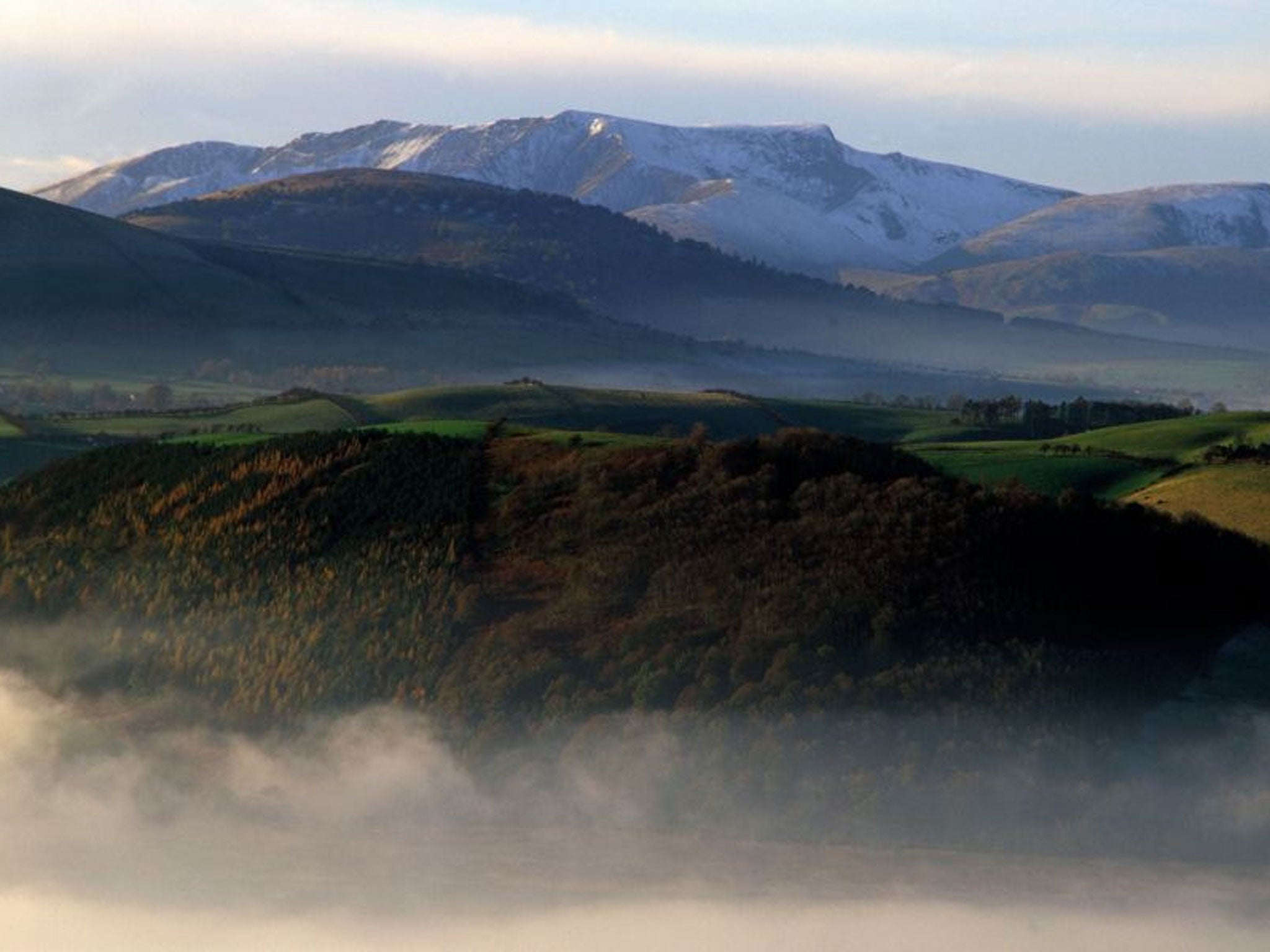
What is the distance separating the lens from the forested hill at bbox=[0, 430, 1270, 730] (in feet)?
90.6

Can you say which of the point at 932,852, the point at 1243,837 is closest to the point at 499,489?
the point at 932,852

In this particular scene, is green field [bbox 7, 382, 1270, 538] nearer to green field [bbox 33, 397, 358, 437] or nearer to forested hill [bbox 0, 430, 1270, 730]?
green field [bbox 33, 397, 358, 437]

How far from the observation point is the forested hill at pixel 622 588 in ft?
90.6

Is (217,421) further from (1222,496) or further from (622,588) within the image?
(622,588)

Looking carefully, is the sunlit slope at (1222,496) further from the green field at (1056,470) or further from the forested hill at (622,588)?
the forested hill at (622,588)

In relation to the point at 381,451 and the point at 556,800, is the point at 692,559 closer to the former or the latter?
the point at 556,800


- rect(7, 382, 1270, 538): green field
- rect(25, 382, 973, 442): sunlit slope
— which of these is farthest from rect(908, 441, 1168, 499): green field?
rect(25, 382, 973, 442): sunlit slope

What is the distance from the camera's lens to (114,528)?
35188 millimetres

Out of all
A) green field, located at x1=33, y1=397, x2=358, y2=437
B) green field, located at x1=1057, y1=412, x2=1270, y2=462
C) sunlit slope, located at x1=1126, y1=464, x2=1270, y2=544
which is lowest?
green field, located at x1=33, y1=397, x2=358, y2=437

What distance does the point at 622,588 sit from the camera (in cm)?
3002

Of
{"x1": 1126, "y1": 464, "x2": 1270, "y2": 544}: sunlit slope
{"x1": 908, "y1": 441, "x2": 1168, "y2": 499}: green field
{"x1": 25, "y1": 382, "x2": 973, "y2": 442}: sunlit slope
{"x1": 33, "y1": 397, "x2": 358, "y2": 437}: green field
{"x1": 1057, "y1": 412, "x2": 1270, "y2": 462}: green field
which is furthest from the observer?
{"x1": 25, "y1": 382, "x2": 973, "y2": 442}: sunlit slope

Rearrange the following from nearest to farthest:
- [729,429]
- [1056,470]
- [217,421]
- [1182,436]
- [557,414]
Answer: [1056,470] → [1182,436] → [217,421] → [729,429] → [557,414]

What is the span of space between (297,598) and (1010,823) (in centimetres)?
1166

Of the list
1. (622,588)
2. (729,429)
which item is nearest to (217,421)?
(729,429)
